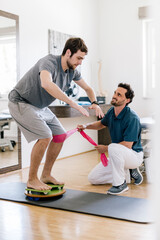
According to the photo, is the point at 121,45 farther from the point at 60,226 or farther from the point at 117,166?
the point at 60,226

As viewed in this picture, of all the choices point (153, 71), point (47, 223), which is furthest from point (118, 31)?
point (153, 71)

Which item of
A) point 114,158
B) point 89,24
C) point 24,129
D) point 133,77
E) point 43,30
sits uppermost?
point 89,24

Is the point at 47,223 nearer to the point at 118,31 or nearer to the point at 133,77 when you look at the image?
the point at 133,77

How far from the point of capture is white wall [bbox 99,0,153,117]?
5.45 m

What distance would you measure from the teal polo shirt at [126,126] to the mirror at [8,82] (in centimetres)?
134

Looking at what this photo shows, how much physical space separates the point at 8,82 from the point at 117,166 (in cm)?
178

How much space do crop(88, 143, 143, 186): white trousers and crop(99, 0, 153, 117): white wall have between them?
2.44 m

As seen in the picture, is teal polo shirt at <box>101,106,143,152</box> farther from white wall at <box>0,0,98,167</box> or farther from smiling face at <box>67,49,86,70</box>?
white wall at <box>0,0,98,167</box>

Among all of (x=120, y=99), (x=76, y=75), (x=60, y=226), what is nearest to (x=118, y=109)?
(x=120, y=99)

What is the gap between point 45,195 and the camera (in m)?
2.62

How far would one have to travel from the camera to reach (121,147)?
2.88m

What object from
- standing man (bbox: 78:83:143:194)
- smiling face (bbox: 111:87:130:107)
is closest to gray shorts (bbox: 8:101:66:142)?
standing man (bbox: 78:83:143:194)

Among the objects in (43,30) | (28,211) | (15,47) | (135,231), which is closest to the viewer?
(135,231)

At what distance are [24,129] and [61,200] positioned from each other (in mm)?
671
